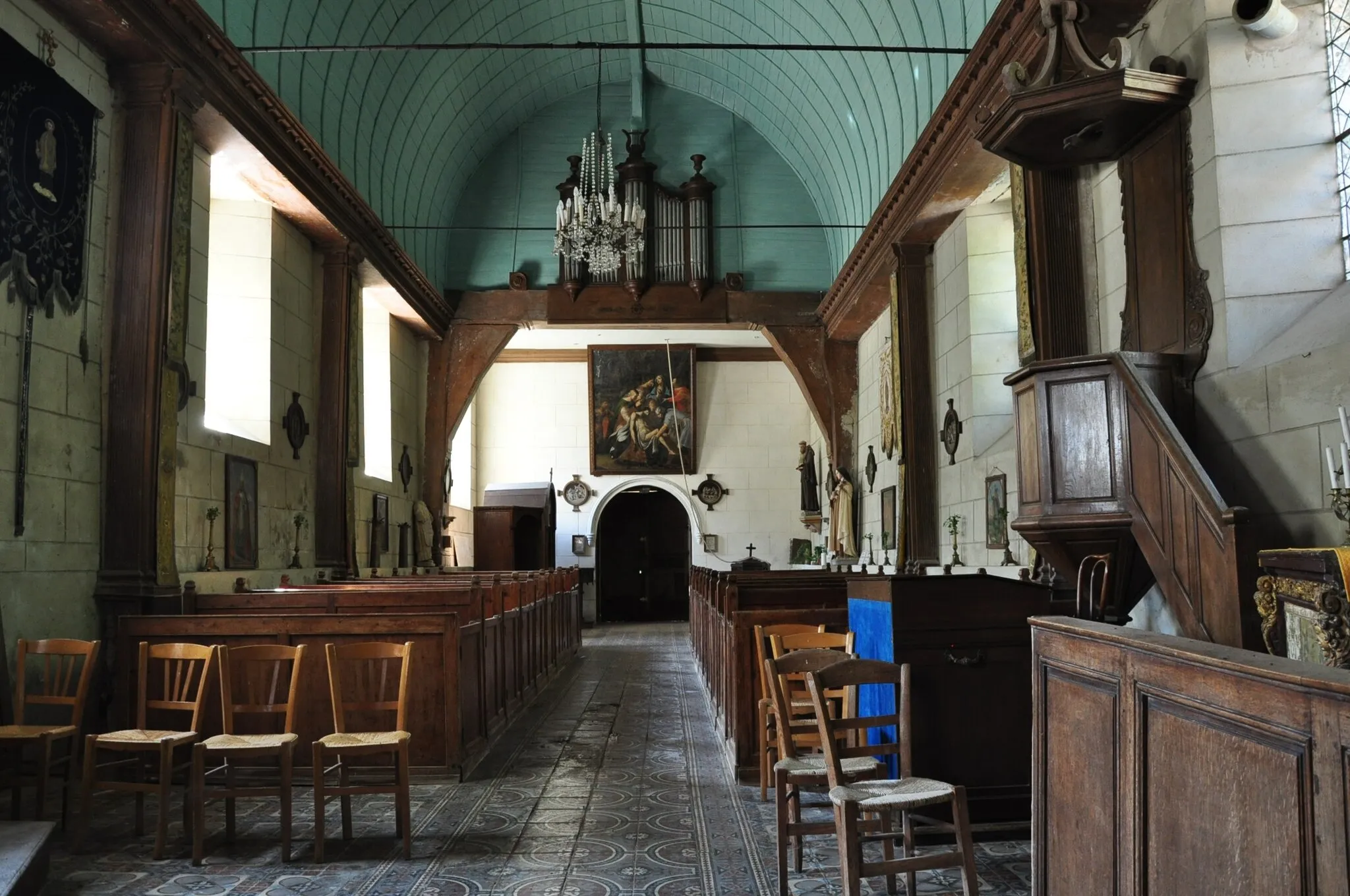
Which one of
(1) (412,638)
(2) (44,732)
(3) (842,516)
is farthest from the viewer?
(3) (842,516)

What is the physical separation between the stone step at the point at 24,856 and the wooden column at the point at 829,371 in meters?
11.0

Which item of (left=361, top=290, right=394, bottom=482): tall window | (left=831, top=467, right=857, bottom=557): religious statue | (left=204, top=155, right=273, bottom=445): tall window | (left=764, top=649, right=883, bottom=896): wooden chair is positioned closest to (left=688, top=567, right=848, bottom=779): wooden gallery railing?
(left=764, top=649, right=883, bottom=896): wooden chair

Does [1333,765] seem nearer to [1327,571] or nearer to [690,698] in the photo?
[1327,571]

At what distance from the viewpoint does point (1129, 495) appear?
4.39 metres

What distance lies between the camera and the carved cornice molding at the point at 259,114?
6.20 metres

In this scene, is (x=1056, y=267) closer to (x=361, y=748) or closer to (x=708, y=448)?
(x=361, y=748)

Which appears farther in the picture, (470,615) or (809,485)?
(809,485)

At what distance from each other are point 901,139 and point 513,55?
5451 millimetres

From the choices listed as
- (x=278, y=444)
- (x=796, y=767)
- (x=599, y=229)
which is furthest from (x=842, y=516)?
(x=796, y=767)

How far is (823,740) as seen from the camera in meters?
2.96

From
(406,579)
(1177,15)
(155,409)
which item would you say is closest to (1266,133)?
(1177,15)

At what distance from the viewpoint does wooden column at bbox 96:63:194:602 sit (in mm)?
6035

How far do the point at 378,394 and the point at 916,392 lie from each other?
6.39 m

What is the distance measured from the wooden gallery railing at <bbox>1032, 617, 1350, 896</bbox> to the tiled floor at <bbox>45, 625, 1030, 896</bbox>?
1.27m
